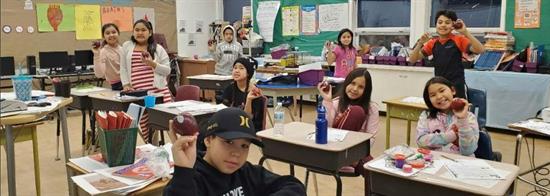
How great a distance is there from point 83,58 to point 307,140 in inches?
231

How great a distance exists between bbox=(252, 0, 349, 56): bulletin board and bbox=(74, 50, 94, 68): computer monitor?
2969 millimetres

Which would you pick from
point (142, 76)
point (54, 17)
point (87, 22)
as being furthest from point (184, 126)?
point (87, 22)

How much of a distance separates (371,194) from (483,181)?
492mm

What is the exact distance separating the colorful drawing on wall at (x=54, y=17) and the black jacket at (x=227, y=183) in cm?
659

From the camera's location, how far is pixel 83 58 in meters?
7.29

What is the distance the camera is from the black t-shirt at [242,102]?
3.45 metres

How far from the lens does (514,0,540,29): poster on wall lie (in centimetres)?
538

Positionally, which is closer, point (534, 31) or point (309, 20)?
point (534, 31)

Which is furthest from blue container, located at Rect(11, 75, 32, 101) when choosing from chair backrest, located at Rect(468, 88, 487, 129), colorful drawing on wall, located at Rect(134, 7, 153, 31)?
colorful drawing on wall, located at Rect(134, 7, 153, 31)

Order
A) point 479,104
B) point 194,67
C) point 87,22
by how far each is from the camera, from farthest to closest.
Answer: point 194,67 → point 87,22 → point 479,104

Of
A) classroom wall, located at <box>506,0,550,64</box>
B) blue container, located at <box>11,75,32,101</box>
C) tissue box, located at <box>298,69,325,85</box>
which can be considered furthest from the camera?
classroom wall, located at <box>506,0,550,64</box>

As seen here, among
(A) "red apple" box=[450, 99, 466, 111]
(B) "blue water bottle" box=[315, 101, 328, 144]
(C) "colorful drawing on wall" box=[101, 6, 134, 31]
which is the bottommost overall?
(B) "blue water bottle" box=[315, 101, 328, 144]

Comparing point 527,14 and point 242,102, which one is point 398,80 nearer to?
point 527,14

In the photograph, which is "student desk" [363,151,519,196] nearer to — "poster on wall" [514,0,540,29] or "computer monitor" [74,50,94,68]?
"poster on wall" [514,0,540,29]
